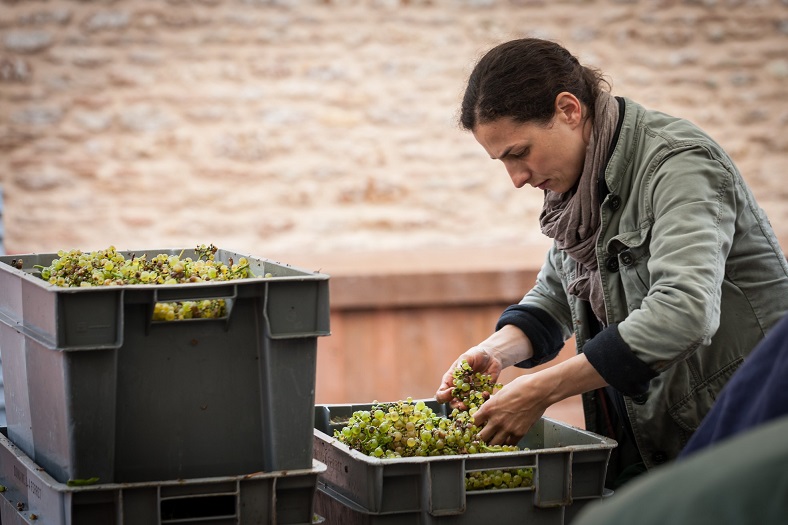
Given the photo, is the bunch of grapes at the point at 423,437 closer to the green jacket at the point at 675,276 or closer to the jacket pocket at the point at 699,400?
the green jacket at the point at 675,276

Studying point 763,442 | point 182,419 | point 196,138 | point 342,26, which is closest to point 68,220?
point 196,138

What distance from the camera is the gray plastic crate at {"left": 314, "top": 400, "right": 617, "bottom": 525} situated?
1.87 m

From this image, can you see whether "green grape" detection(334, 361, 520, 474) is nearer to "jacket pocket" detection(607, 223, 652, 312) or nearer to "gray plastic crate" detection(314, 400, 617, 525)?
"gray plastic crate" detection(314, 400, 617, 525)

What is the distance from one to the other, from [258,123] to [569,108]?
12.5ft

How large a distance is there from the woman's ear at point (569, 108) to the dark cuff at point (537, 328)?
56 centimetres

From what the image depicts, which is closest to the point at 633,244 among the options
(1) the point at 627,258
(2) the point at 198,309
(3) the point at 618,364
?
(1) the point at 627,258

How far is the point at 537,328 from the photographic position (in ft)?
8.39

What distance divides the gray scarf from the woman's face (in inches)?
1.5

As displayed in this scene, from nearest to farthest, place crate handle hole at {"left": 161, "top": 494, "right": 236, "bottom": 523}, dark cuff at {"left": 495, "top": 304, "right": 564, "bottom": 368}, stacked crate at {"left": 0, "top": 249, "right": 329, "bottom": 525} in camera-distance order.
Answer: stacked crate at {"left": 0, "top": 249, "right": 329, "bottom": 525}, crate handle hole at {"left": 161, "top": 494, "right": 236, "bottom": 523}, dark cuff at {"left": 495, "top": 304, "right": 564, "bottom": 368}

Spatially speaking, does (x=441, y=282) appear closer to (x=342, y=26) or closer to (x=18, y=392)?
(x=342, y=26)

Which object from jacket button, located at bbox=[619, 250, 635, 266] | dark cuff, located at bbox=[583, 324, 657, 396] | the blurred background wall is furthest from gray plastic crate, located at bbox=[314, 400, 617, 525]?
the blurred background wall

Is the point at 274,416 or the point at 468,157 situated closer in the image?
the point at 274,416

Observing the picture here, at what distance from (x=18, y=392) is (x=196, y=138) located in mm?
3882

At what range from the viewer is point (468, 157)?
5.94 m
